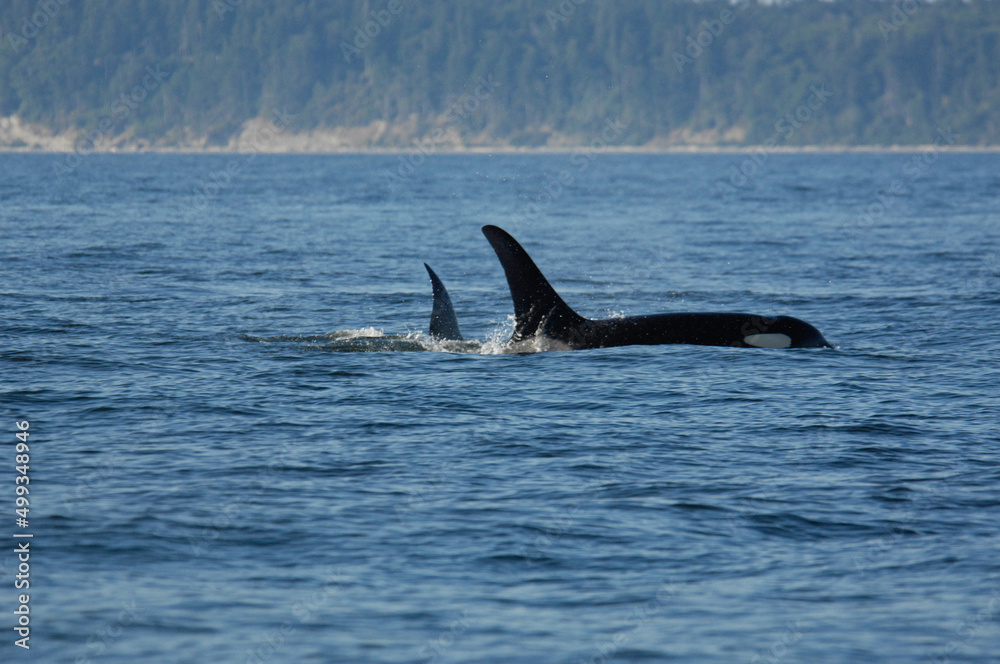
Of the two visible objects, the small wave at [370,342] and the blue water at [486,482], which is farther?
the small wave at [370,342]

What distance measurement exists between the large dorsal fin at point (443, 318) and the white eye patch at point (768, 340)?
3.80 m

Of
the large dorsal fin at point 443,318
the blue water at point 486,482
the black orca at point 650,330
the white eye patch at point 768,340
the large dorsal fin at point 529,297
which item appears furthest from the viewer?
the large dorsal fin at point 443,318

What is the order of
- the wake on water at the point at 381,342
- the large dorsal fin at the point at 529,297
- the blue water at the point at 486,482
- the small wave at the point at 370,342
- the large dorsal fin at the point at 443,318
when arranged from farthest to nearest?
1. the small wave at the point at 370,342
2. the wake on water at the point at 381,342
3. the large dorsal fin at the point at 443,318
4. the large dorsal fin at the point at 529,297
5. the blue water at the point at 486,482

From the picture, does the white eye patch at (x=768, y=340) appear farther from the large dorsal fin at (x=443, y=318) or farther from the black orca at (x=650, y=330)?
the large dorsal fin at (x=443, y=318)

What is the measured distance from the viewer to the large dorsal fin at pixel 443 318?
15.5 m

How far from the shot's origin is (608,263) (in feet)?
98.8

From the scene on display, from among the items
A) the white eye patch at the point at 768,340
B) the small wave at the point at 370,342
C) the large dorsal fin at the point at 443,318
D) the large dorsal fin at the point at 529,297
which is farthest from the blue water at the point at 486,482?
the large dorsal fin at the point at 529,297

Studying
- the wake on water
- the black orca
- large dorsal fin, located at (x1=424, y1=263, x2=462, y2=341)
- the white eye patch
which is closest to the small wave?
the wake on water

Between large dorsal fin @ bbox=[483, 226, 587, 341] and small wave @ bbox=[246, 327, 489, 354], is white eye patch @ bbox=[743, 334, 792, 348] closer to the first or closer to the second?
large dorsal fin @ bbox=[483, 226, 587, 341]

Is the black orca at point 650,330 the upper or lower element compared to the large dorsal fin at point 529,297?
lower

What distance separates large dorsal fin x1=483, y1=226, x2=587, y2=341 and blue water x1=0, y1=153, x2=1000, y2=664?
407mm

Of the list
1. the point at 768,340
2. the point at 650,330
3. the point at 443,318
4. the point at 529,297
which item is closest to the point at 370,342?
the point at 443,318

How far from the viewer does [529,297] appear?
572 inches

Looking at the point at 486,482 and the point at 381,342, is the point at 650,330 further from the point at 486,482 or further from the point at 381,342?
the point at 486,482
